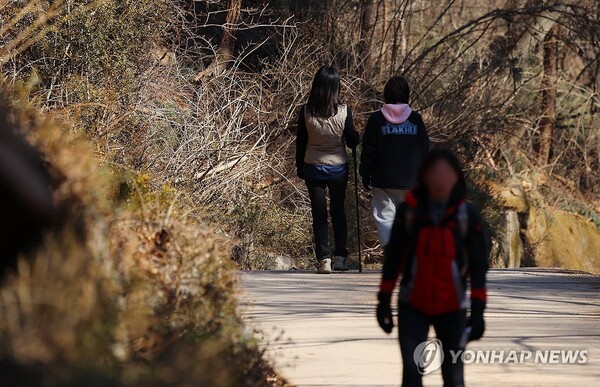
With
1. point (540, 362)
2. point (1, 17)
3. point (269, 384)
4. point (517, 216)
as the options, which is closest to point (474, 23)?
point (517, 216)

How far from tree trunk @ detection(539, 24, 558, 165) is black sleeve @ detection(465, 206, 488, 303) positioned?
18242 millimetres

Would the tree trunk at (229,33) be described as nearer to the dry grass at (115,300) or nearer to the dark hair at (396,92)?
the dark hair at (396,92)

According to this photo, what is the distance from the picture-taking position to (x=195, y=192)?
14789 millimetres

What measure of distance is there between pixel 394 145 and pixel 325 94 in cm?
101

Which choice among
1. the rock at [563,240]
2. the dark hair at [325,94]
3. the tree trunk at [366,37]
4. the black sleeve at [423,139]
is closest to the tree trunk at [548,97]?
the rock at [563,240]

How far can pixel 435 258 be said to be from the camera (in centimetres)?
539

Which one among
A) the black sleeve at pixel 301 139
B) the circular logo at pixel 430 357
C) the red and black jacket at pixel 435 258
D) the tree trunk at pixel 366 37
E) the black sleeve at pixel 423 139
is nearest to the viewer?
the red and black jacket at pixel 435 258

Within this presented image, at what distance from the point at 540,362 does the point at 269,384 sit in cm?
202

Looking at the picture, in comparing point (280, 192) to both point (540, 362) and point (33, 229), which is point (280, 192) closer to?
point (540, 362)

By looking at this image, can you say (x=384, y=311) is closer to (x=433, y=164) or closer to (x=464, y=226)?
(x=464, y=226)

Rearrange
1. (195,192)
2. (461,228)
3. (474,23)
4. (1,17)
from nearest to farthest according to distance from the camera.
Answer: (461,228) < (1,17) < (195,192) < (474,23)

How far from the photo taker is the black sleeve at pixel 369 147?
34.9ft

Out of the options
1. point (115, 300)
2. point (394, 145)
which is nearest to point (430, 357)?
point (115, 300)

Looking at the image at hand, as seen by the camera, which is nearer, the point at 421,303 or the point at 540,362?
the point at 421,303
